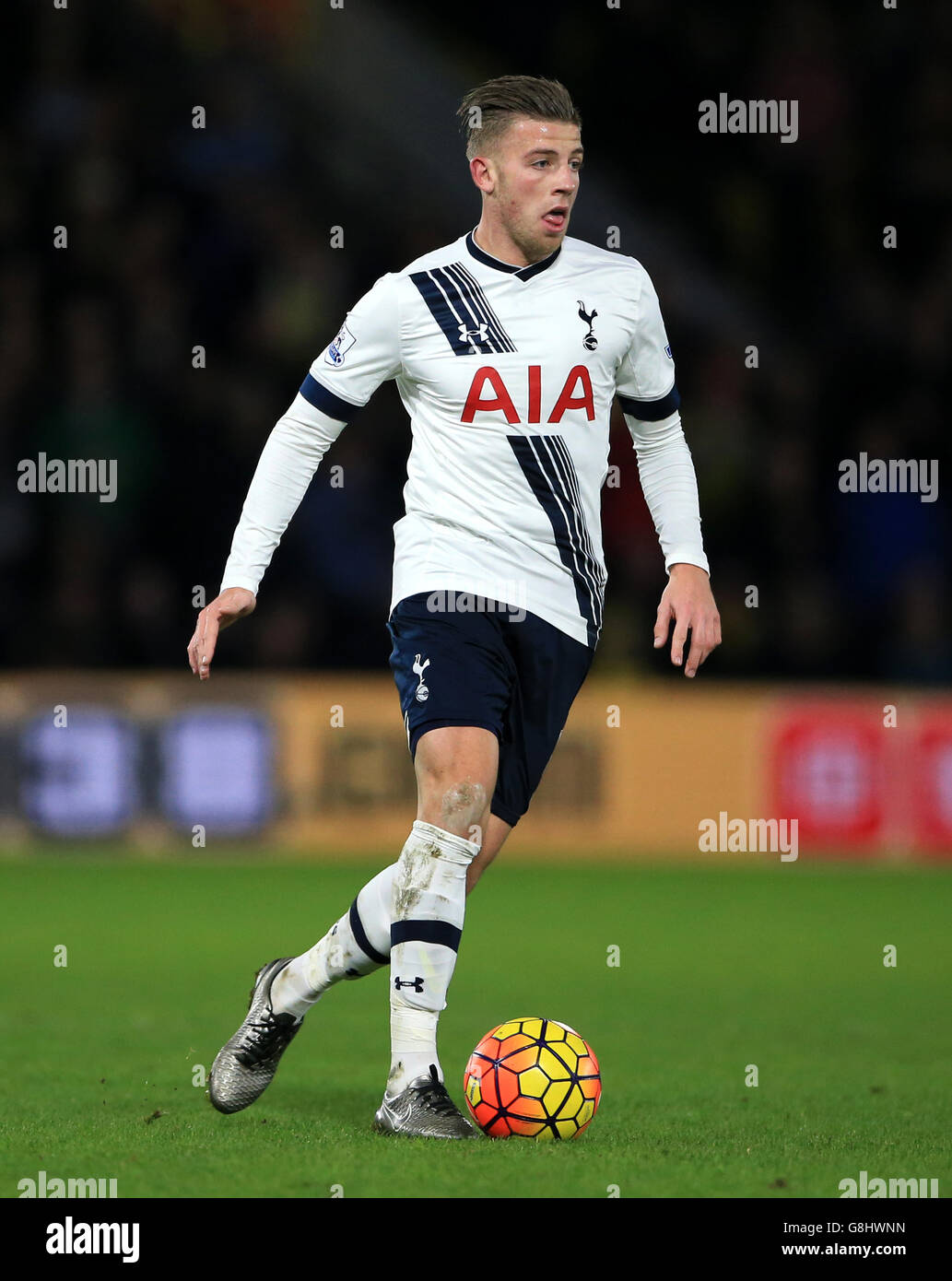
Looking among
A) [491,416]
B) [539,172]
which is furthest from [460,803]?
[539,172]

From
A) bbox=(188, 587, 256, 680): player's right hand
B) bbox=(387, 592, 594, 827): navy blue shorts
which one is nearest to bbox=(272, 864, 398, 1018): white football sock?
bbox=(387, 592, 594, 827): navy blue shorts

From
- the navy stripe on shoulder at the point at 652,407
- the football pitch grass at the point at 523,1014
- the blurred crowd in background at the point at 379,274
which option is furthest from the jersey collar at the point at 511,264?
the blurred crowd in background at the point at 379,274

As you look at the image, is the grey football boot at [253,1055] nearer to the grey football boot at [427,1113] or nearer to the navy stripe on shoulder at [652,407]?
the grey football boot at [427,1113]

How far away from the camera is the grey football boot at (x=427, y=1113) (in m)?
4.92

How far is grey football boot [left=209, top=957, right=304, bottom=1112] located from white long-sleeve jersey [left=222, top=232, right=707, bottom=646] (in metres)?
1.18

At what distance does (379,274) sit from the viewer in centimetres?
1588

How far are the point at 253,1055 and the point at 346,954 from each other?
0.37 meters

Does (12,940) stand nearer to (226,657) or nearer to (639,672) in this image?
(226,657)

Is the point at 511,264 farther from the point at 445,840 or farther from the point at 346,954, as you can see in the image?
the point at 346,954

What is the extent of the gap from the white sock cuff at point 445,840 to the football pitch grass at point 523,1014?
69 centimetres

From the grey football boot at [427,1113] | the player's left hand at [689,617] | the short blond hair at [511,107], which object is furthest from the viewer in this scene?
the short blond hair at [511,107]

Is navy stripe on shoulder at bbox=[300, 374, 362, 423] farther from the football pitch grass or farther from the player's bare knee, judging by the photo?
the football pitch grass

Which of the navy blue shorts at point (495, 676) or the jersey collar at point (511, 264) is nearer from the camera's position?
the navy blue shorts at point (495, 676)

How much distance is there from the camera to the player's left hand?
17.0 ft
